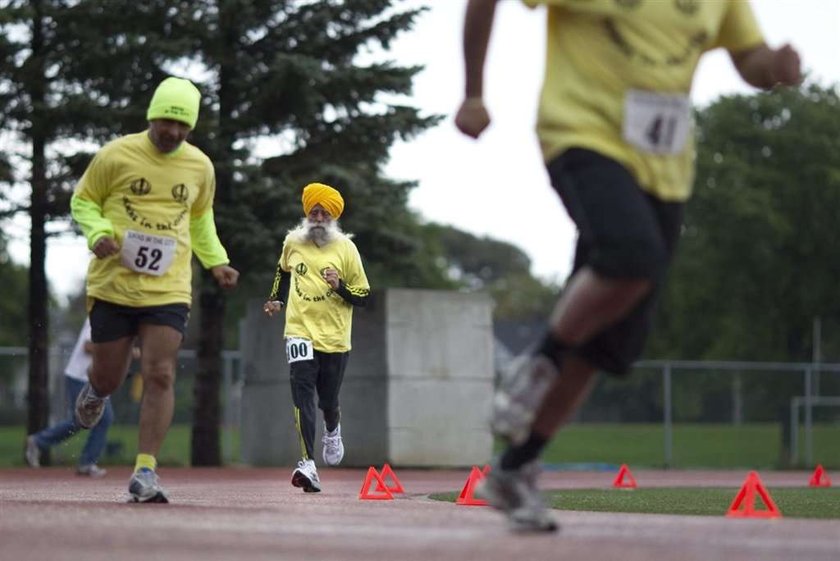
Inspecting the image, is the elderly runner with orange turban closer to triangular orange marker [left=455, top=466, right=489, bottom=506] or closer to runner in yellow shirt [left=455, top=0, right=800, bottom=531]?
triangular orange marker [left=455, top=466, right=489, bottom=506]

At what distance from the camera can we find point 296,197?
2355cm

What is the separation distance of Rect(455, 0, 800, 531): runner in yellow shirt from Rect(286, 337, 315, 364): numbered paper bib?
6.53m

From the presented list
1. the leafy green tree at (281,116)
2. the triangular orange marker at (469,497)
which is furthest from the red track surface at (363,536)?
the leafy green tree at (281,116)

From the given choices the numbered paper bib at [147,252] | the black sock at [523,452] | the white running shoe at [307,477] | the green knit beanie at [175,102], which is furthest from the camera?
the white running shoe at [307,477]

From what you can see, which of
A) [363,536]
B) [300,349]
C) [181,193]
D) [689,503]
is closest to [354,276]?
[300,349]

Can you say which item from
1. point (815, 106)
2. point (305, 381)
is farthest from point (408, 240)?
point (815, 106)

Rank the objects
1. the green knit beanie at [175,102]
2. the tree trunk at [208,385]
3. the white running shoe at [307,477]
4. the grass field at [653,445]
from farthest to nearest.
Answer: the grass field at [653,445] → the tree trunk at [208,385] → the white running shoe at [307,477] → the green knit beanie at [175,102]

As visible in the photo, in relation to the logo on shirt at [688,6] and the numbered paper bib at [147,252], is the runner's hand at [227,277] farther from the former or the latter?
the logo on shirt at [688,6]

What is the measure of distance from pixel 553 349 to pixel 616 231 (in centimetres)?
53

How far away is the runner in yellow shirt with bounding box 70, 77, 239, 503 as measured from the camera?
354 inches

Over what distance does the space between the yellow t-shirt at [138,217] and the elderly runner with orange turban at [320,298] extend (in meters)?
4.26

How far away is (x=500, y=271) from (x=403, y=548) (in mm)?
140417

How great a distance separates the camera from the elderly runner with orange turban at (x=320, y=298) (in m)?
13.4

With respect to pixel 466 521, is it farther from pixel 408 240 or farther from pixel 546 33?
pixel 408 240
